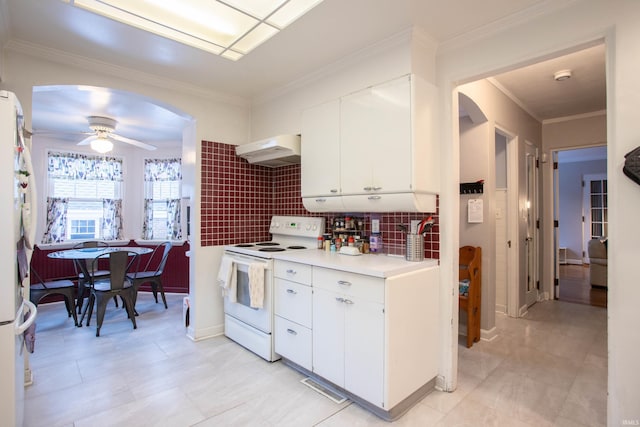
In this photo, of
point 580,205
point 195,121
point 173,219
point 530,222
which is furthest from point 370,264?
point 580,205

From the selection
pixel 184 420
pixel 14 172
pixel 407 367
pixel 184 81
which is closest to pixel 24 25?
pixel 184 81

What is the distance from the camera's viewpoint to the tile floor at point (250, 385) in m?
2.01

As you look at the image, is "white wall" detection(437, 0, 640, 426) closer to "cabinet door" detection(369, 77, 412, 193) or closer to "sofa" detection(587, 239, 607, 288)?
"cabinet door" detection(369, 77, 412, 193)

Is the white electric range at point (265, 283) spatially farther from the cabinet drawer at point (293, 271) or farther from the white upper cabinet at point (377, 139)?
the white upper cabinet at point (377, 139)

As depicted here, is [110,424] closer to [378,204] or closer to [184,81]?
[378,204]

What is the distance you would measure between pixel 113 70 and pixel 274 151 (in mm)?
1528

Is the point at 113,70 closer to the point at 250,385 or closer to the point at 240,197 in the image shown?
the point at 240,197

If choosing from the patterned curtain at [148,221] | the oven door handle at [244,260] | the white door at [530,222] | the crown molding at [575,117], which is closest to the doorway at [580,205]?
the crown molding at [575,117]

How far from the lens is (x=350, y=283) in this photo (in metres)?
2.08

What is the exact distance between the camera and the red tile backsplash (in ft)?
11.0

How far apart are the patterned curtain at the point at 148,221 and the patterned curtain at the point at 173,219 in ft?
0.97

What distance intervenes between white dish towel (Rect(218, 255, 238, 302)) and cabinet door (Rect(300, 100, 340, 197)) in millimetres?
991

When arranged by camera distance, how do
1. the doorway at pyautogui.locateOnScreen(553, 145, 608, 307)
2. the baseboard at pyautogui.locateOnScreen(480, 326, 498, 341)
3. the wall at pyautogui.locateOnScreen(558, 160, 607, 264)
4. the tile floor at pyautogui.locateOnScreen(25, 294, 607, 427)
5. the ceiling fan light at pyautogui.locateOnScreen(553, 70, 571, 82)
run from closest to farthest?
1. the tile floor at pyautogui.locateOnScreen(25, 294, 607, 427)
2. the ceiling fan light at pyautogui.locateOnScreen(553, 70, 571, 82)
3. the baseboard at pyautogui.locateOnScreen(480, 326, 498, 341)
4. the doorway at pyautogui.locateOnScreen(553, 145, 608, 307)
5. the wall at pyautogui.locateOnScreen(558, 160, 607, 264)

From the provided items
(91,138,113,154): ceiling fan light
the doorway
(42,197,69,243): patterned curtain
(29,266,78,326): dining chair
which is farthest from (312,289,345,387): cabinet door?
the doorway
